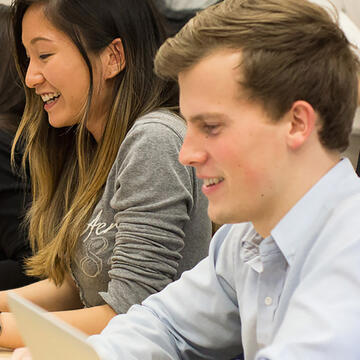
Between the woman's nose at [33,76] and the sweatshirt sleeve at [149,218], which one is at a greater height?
the woman's nose at [33,76]

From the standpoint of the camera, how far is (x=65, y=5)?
1.55 m

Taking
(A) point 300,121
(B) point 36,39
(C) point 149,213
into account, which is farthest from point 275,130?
(B) point 36,39

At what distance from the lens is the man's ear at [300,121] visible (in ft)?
3.05

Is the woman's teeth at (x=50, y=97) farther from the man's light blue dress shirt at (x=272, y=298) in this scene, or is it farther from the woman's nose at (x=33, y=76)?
the man's light blue dress shirt at (x=272, y=298)

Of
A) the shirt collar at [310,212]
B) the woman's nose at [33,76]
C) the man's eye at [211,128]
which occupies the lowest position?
the shirt collar at [310,212]

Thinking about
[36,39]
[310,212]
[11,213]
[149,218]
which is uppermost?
[36,39]

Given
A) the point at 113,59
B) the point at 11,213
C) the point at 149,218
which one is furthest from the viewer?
the point at 11,213

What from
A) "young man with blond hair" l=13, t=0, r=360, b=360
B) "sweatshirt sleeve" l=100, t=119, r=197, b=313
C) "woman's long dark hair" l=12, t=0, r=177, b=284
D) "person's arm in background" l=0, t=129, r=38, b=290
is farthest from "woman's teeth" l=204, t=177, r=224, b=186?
"person's arm in background" l=0, t=129, r=38, b=290

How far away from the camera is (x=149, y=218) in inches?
55.2

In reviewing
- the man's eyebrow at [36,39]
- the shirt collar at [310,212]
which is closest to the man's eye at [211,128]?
the shirt collar at [310,212]

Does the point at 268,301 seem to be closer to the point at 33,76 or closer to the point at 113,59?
the point at 113,59

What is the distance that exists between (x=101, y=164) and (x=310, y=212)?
75 cm

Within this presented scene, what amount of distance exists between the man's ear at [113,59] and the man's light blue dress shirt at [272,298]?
56 centimetres

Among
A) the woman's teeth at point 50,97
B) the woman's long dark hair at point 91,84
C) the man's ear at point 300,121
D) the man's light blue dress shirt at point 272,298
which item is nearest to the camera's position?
the man's light blue dress shirt at point 272,298
